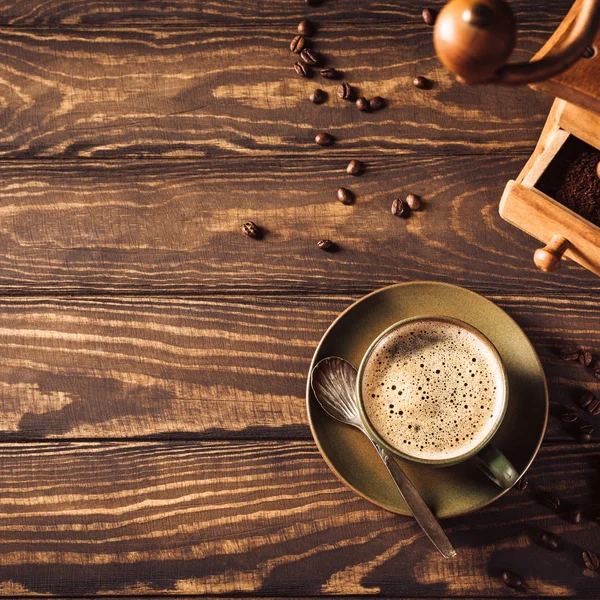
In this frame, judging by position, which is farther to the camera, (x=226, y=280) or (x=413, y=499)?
(x=226, y=280)

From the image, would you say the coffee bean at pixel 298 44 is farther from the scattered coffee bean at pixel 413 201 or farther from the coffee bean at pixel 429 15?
the scattered coffee bean at pixel 413 201

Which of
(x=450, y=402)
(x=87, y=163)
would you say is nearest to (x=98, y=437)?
(x=87, y=163)

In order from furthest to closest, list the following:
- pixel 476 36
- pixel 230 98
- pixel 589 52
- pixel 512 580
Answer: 1. pixel 230 98
2. pixel 512 580
3. pixel 589 52
4. pixel 476 36

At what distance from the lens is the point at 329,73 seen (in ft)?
4.18

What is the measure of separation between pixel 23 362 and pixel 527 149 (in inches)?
40.2

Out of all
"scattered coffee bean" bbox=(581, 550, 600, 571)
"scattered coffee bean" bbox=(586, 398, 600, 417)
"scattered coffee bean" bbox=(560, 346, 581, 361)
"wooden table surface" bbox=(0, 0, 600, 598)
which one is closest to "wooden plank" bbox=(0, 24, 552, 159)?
"wooden table surface" bbox=(0, 0, 600, 598)

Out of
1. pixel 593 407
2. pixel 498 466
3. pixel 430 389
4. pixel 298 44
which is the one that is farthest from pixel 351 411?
pixel 298 44

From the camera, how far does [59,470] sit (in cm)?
125

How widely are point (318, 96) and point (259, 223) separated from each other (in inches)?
10.3

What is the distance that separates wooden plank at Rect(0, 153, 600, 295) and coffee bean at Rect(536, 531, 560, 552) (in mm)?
431

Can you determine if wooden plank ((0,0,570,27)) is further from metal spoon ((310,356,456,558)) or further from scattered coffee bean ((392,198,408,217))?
metal spoon ((310,356,456,558))

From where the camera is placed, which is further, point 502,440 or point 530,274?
point 530,274

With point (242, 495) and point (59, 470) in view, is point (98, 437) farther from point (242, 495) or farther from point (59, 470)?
point (242, 495)

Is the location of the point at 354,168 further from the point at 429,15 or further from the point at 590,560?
the point at 590,560
